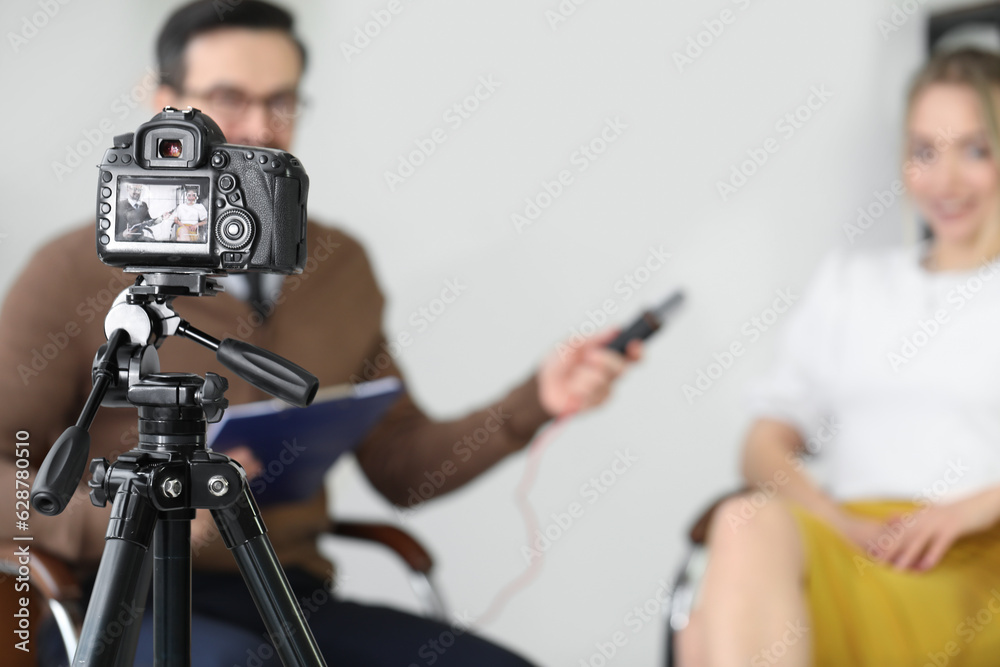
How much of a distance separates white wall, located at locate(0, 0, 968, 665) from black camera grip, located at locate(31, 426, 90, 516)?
1.25 meters

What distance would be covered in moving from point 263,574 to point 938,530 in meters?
1.19

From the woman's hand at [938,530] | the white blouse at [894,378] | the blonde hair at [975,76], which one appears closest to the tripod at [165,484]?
the woman's hand at [938,530]

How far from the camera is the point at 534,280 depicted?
1.90 metres

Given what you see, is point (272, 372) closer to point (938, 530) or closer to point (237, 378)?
point (237, 378)

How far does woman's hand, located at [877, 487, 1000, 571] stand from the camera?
1458mm

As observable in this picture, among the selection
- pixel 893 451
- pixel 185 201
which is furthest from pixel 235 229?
pixel 893 451

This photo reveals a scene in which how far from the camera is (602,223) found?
191 centimetres

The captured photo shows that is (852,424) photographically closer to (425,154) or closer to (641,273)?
(641,273)

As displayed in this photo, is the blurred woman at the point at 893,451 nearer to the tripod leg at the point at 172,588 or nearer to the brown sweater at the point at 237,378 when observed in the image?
the brown sweater at the point at 237,378

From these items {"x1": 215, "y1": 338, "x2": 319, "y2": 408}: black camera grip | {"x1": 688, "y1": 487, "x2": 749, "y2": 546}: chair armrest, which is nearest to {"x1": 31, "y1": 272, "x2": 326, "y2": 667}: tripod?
{"x1": 215, "y1": 338, "x2": 319, "y2": 408}: black camera grip

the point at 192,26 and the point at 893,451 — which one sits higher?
the point at 192,26

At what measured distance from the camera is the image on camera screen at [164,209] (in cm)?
70

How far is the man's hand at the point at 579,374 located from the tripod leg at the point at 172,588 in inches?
32.6

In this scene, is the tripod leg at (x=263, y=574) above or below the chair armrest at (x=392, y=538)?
above
